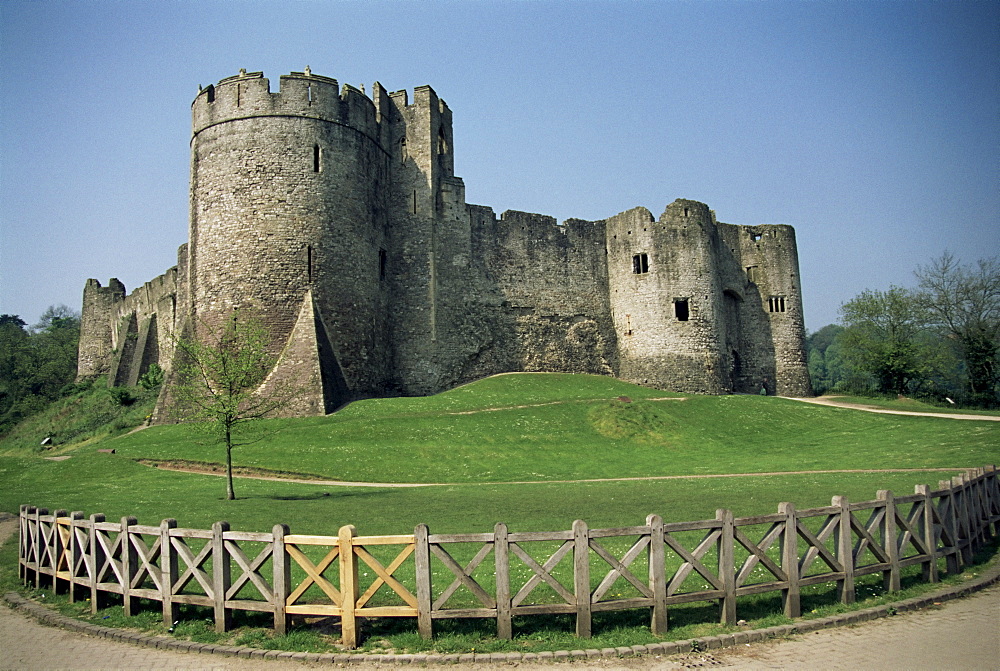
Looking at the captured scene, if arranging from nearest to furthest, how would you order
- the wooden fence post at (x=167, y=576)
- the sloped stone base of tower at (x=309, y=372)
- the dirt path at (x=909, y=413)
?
the wooden fence post at (x=167, y=576), the sloped stone base of tower at (x=309, y=372), the dirt path at (x=909, y=413)

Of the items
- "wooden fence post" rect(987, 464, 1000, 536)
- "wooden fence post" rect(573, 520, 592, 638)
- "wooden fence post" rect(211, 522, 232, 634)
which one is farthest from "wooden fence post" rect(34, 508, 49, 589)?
"wooden fence post" rect(987, 464, 1000, 536)

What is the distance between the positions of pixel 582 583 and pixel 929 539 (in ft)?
19.1

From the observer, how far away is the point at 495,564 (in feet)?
29.4

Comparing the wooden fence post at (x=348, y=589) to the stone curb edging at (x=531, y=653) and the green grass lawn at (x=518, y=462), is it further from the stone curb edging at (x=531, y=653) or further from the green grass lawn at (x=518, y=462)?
the green grass lawn at (x=518, y=462)

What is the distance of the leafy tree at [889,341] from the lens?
4738 centimetres

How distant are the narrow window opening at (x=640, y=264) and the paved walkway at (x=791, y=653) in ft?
117

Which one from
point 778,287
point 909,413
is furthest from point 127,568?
point 778,287

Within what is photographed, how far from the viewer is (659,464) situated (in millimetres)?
25328

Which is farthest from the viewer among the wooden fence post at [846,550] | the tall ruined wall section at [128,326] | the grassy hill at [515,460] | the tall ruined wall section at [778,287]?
the tall ruined wall section at [128,326]

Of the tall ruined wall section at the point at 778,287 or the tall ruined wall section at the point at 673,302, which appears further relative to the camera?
the tall ruined wall section at the point at 778,287

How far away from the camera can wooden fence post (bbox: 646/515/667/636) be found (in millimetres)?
8562

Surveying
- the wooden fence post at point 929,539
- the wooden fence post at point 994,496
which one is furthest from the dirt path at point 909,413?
the wooden fence post at point 929,539

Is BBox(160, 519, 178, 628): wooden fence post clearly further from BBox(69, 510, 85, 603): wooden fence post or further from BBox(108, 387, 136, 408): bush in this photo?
BBox(108, 387, 136, 408): bush

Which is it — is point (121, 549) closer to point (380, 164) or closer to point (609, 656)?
point (609, 656)
